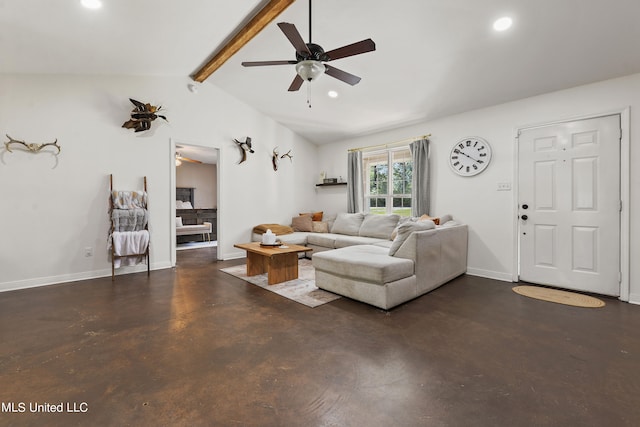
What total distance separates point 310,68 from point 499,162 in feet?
10.2

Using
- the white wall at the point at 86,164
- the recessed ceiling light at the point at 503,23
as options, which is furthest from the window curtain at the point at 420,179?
the white wall at the point at 86,164

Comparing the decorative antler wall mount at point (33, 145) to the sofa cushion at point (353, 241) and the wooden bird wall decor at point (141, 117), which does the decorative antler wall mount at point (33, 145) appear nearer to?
the wooden bird wall decor at point (141, 117)

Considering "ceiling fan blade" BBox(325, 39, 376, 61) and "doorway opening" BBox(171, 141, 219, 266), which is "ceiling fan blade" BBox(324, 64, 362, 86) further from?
"doorway opening" BBox(171, 141, 219, 266)

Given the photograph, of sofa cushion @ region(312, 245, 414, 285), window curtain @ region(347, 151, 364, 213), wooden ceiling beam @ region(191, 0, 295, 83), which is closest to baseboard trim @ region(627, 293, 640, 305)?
sofa cushion @ region(312, 245, 414, 285)

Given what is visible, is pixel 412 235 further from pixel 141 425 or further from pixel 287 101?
pixel 287 101

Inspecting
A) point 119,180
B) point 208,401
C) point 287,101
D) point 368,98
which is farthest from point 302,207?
point 208,401

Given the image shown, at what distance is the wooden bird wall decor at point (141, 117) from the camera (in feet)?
13.8

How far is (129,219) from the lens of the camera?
13.5 ft

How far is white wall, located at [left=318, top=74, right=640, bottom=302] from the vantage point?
3.13 m

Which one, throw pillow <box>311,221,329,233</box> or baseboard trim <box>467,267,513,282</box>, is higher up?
throw pillow <box>311,221,329,233</box>

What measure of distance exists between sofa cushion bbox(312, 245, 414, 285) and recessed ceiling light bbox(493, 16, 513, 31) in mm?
2463

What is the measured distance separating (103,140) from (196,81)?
1.75 metres

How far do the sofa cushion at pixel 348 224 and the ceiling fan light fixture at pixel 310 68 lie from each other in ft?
10.9

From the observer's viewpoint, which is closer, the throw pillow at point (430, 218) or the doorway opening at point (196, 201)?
the throw pillow at point (430, 218)
